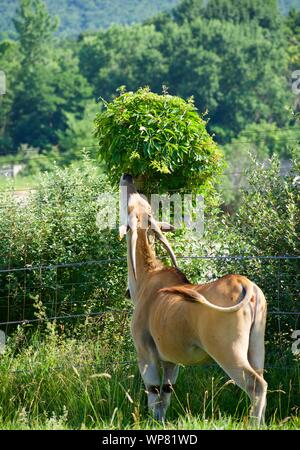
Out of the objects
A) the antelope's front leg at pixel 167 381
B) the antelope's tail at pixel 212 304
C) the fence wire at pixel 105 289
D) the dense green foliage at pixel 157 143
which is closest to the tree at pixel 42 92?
the fence wire at pixel 105 289

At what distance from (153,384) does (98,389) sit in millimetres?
529

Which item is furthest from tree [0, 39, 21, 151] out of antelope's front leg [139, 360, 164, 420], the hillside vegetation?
the hillside vegetation

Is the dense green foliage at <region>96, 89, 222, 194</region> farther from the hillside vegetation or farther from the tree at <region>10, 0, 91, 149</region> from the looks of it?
the hillside vegetation

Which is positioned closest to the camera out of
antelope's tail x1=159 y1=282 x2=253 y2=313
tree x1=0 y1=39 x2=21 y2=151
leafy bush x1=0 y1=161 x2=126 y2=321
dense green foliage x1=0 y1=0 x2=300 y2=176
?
antelope's tail x1=159 y1=282 x2=253 y2=313

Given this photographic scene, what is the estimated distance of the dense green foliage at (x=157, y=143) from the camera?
9.48 meters

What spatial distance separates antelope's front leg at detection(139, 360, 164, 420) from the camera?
8.38 m

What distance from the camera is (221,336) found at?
24.7 ft

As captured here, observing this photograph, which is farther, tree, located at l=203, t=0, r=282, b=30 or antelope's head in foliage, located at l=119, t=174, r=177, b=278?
tree, located at l=203, t=0, r=282, b=30

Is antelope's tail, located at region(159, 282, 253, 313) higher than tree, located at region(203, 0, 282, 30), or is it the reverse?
tree, located at region(203, 0, 282, 30)

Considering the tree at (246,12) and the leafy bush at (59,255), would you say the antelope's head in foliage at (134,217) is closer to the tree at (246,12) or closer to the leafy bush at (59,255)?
the leafy bush at (59,255)

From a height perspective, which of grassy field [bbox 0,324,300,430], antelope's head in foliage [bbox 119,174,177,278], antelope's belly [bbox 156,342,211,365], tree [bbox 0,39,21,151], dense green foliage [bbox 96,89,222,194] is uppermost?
tree [bbox 0,39,21,151]

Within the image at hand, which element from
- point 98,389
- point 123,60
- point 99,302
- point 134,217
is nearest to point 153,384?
point 98,389

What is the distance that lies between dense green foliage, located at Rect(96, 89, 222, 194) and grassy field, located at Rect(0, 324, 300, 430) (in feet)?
5.19
